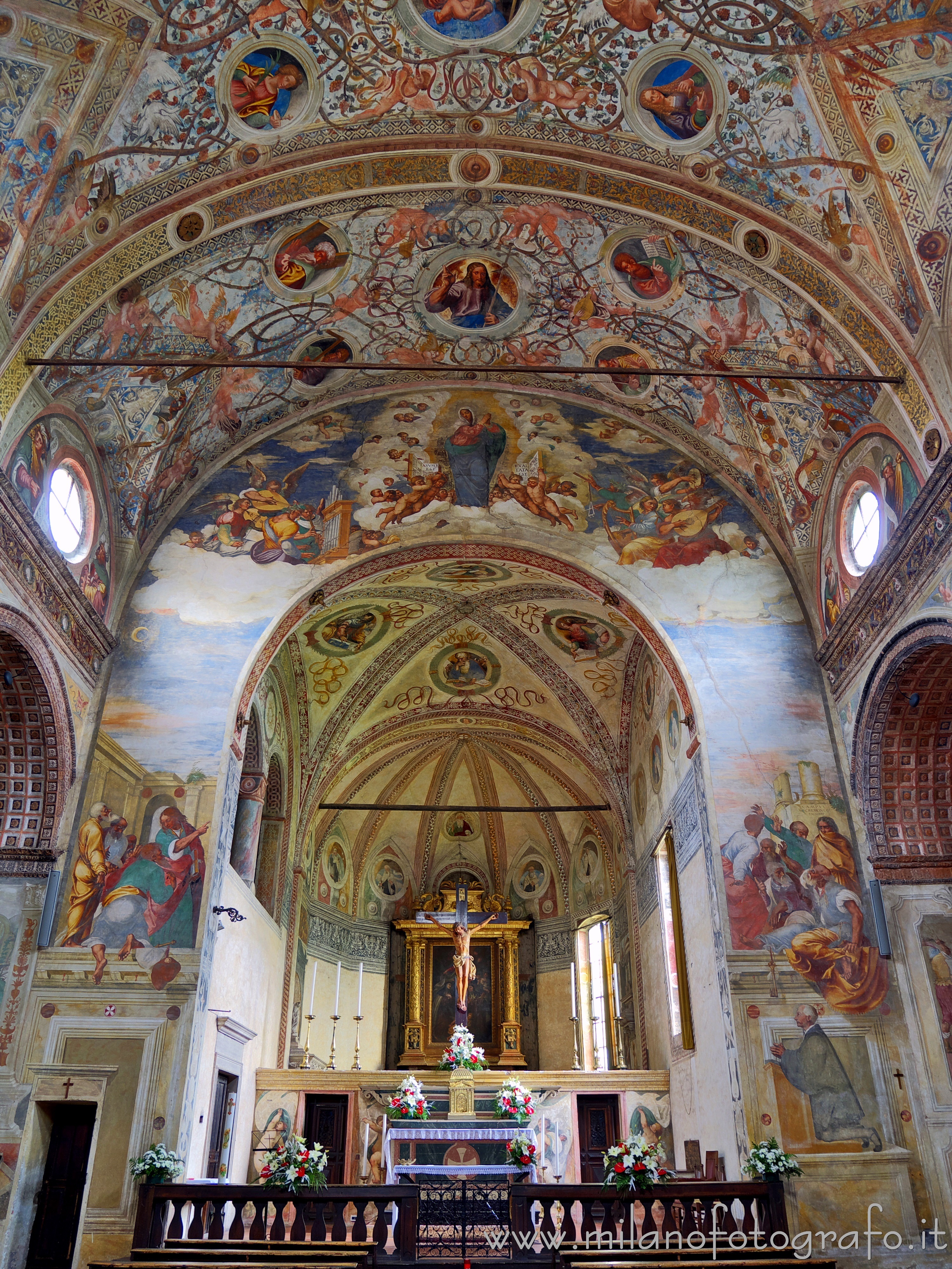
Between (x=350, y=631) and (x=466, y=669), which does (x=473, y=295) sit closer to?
(x=350, y=631)

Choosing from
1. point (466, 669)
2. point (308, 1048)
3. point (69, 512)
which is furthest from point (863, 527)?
point (308, 1048)

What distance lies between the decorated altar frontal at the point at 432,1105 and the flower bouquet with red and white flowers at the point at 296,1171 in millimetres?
5234

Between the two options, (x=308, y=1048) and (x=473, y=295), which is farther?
(x=308, y=1048)

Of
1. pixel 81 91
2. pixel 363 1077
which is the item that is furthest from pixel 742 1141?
pixel 81 91

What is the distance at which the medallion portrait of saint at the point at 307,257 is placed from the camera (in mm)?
13219

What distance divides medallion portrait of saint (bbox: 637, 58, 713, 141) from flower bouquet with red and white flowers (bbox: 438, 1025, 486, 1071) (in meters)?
13.3

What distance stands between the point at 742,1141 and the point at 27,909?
29.4 ft

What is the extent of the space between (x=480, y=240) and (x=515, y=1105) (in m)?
12.1

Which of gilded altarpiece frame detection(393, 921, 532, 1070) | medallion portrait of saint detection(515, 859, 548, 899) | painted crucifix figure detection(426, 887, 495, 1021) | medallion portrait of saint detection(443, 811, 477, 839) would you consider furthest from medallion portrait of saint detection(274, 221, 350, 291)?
medallion portrait of saint detection(515, 859, 548, 899)

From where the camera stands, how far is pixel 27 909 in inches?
484

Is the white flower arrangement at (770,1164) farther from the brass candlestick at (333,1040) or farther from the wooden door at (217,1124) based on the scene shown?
the brass candlestick at (333,1040)

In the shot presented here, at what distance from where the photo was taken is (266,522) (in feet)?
51.7

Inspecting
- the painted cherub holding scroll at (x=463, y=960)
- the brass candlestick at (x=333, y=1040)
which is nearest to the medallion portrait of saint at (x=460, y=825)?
the painted cherub holding scroll at (x=463, y=960)

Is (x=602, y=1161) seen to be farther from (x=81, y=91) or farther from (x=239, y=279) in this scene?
(x=81, y=91)
